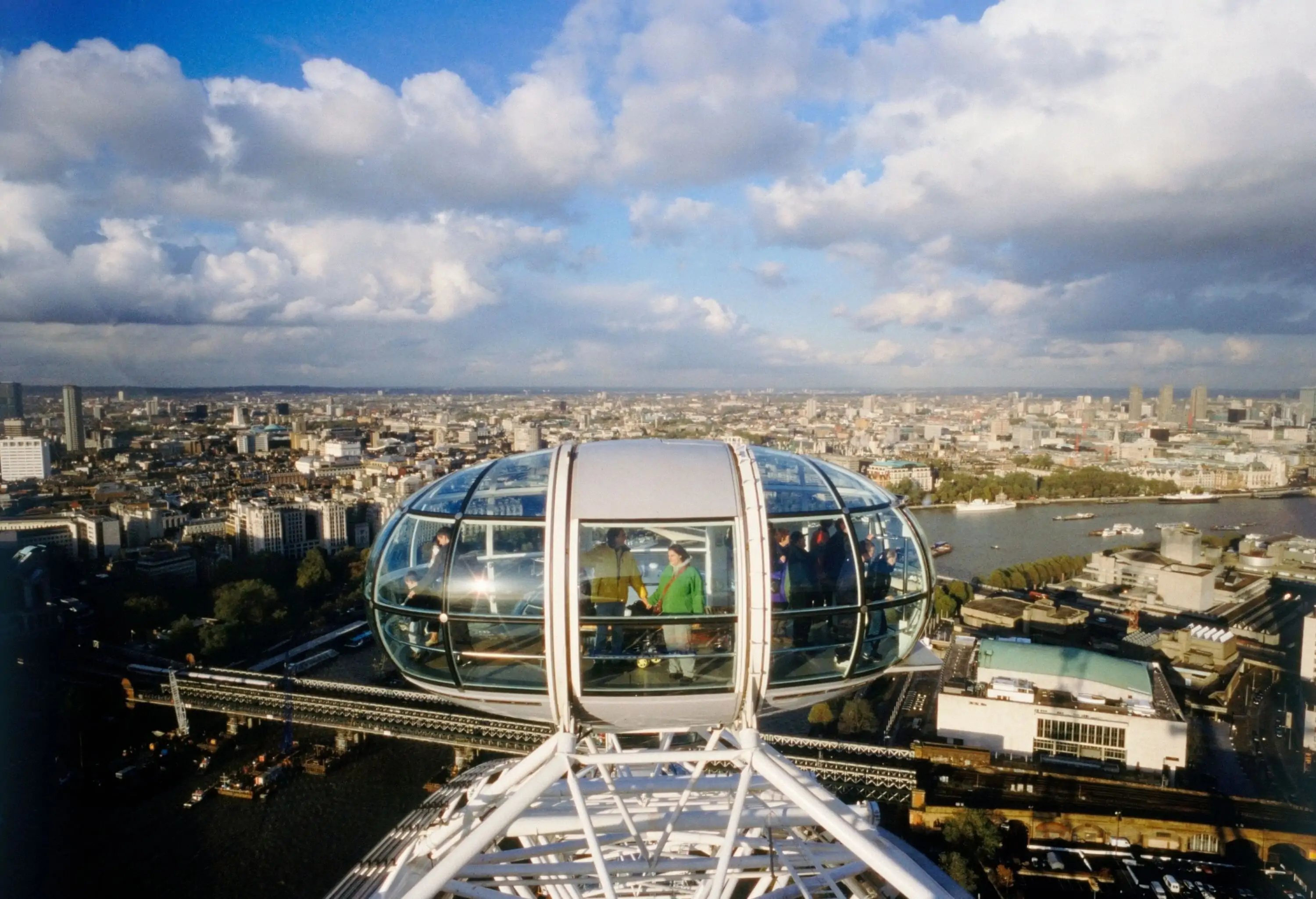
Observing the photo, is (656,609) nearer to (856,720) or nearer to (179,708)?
(856,720)

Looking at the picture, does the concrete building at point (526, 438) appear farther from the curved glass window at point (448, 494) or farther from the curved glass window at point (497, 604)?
the curved glass window at point (497, 604)

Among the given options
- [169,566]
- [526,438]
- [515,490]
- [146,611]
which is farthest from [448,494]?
[526,438]

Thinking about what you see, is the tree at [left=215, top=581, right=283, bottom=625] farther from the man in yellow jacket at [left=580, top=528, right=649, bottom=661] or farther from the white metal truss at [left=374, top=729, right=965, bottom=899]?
the man in yellow jacket at [left=580, top=528, right=649, bottom=661]

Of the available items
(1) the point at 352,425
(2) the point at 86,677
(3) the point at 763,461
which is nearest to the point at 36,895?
(2) the point at 86,677

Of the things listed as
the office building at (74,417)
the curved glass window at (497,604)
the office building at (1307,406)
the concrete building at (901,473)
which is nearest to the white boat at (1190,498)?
the office building at (1307,406)

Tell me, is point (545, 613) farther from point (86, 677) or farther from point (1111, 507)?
point (1111, 507)

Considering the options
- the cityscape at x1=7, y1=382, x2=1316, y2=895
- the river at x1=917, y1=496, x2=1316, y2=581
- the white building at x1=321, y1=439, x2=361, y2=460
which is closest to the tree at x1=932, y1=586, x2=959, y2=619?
the cityscape at x1=7, y1=382, x2=1316, y2=895

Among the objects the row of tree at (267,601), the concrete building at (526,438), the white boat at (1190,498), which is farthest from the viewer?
the white boat at (1190,498)
